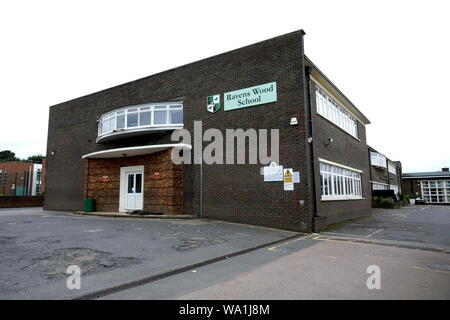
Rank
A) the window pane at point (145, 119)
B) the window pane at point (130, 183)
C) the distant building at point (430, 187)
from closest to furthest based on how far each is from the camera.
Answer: the window pane at point (145, 119), the window pane at point (130, 183), the distant building at point (430, 187)

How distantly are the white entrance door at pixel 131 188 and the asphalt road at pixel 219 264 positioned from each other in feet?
19.7

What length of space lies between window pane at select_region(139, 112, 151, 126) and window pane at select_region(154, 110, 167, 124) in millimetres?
440

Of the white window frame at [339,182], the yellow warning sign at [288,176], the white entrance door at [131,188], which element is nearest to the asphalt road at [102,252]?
the yellow warning sign at [288,176]

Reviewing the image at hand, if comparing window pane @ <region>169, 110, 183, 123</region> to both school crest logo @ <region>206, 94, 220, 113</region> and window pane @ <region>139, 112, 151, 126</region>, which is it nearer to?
window pane @ <region>139, 112, 151, 126</region>

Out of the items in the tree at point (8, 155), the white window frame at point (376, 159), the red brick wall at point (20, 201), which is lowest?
the red brick wall at point (20, 201)

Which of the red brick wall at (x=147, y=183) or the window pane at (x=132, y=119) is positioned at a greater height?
the window pane at (x=132, y=119)

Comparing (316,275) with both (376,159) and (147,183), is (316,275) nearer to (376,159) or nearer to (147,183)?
(147,183)

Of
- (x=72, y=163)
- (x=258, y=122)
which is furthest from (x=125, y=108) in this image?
(x=258, y=122)

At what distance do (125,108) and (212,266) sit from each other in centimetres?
1321

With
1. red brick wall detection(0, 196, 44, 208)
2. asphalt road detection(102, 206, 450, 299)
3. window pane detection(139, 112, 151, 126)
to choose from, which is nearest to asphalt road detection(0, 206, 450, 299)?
asphalt road detection(102, 206, 450, 299)

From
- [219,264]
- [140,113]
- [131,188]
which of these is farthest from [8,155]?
[219,264]

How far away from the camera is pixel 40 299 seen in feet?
13.1

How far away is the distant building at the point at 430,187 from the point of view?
60969 millimetres

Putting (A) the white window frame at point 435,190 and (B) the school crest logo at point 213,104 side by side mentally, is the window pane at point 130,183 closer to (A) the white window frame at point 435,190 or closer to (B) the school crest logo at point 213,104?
(B) the school crest logo at point 213,104
